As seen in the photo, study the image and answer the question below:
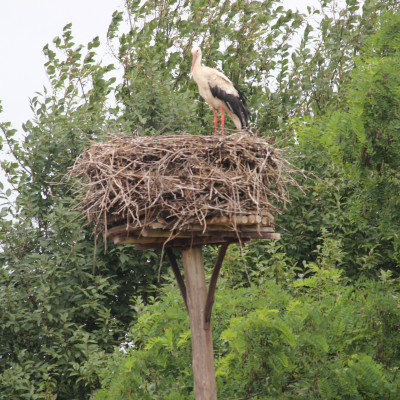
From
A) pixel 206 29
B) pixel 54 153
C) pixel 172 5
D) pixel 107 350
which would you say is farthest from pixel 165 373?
pixel 172 5

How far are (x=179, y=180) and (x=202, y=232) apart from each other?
1.59ft

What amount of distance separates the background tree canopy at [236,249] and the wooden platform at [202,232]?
1.07ft

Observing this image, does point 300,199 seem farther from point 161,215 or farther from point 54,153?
point 161,215

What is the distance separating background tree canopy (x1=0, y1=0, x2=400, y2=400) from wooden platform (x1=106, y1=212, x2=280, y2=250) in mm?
327

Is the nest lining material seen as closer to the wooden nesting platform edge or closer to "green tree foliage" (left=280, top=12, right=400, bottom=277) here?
the wooden nesting platform edge

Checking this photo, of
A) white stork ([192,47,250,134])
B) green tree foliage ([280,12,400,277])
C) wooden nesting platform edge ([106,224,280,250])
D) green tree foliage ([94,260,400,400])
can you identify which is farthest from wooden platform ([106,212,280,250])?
white stork ([192,47,250,134])

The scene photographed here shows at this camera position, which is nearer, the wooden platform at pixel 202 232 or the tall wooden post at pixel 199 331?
the wooden platform at pixel 202 232

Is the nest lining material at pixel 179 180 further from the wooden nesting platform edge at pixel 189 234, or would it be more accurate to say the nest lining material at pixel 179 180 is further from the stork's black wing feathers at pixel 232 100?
the stork's black wing feathers at pixel 232 100

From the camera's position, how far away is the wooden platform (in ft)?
18.3

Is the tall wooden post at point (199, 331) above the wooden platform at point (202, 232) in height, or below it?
below

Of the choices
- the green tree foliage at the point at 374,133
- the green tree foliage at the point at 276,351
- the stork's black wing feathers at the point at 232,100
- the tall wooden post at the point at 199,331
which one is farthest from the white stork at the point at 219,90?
the tall wooden post at the point at 199,331

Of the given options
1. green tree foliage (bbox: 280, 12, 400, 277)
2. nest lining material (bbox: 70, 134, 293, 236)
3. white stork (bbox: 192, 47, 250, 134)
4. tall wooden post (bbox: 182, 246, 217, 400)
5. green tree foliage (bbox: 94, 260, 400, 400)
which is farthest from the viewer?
white stork (bbox: 192, 47, 250, 134)

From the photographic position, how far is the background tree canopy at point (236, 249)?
7.31 meters

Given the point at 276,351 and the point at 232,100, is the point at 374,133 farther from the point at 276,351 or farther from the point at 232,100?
the point at 276,351
